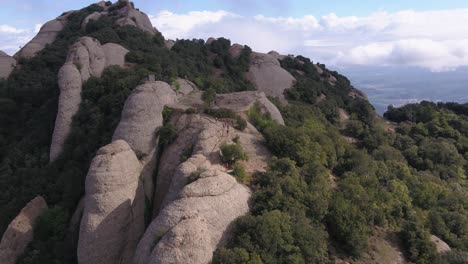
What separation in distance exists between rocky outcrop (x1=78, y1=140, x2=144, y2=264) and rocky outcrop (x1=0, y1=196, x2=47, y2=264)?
7.89 metres

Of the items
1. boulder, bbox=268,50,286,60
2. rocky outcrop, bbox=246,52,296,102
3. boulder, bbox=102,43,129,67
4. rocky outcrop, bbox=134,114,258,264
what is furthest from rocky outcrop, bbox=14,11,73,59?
rocky outcrop, bbox=134,114,258,264

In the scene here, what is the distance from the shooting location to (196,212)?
21344 mm

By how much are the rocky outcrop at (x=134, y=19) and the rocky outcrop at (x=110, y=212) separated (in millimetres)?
49312

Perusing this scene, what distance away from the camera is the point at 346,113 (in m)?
64.4

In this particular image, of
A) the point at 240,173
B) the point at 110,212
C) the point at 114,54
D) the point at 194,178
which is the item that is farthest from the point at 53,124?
the point at 240,173

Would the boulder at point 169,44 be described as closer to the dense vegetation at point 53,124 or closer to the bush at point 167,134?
the dense vegetation at point 53,124

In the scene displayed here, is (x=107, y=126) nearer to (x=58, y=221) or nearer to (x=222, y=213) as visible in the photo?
(x=58, y=221)

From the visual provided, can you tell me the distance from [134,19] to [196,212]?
203 feet

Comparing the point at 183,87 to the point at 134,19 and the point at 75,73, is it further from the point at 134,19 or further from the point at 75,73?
the point at 134,19

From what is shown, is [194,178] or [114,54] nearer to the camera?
[194,178]

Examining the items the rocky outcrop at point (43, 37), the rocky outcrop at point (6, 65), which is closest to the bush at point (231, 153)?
the rocky outcrop at point (6, 65)

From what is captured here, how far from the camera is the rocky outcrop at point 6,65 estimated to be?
5962 centimetres

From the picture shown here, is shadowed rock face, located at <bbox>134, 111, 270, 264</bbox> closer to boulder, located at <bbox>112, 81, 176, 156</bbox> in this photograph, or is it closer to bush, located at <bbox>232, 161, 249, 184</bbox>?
bush, located at <bbox>232, 161, 249, 184</bbox>

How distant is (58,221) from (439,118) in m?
58.0
